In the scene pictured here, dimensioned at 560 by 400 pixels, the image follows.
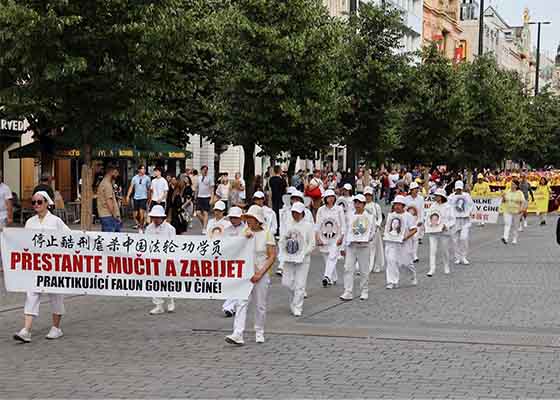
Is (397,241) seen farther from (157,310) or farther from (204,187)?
(204,187)

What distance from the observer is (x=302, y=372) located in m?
9.59

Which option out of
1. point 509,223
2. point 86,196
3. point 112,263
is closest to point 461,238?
point 509,223

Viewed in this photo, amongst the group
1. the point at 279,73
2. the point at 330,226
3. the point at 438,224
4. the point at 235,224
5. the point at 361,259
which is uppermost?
the point at 279,73

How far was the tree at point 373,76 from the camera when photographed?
95.2ft

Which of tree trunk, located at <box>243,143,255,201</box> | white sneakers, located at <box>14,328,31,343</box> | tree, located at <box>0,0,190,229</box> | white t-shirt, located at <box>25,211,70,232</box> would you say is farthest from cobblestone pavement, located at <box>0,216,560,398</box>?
tree trunk, located at <box>243,143,255,201</box>

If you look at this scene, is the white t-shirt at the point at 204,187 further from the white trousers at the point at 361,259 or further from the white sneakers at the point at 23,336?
the white sneakers at the point at 23,336

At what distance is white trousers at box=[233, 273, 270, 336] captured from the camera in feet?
36.3

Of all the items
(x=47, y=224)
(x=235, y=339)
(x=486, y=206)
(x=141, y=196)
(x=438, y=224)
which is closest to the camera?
(x=235, y=339)

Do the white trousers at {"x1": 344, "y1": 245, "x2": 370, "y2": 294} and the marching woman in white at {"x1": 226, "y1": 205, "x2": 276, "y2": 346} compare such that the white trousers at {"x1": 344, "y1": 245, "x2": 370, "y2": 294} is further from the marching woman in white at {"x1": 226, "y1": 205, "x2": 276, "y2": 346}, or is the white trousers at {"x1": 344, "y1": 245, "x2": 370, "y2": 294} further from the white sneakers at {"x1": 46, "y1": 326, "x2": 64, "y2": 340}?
the white sneakers at {"x1": 46, "y1": 326, "x2": 64, "y2": 340}

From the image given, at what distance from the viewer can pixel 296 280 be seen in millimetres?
13430

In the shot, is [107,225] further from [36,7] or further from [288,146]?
[288,146]

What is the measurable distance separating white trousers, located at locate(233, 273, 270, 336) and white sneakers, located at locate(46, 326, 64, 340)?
81.7 inches

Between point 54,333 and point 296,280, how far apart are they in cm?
350

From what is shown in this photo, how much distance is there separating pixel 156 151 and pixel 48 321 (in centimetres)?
1580
